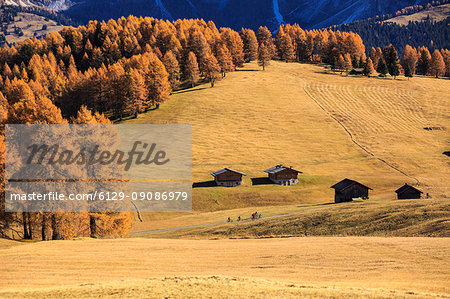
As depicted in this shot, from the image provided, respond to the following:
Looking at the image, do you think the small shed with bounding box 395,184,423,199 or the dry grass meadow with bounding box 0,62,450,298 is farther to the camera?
the small shed with bounding box 395,184,423,199

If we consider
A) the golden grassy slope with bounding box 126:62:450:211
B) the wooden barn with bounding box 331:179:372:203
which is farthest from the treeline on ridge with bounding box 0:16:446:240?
the wooden barn with bounding box 331:179:372:203

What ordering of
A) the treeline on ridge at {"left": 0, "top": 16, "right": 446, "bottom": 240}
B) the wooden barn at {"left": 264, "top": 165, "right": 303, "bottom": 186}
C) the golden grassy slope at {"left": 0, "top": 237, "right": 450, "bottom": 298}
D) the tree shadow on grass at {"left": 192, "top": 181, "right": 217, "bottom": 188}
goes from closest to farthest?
the golden grassy slope at {"left": 0, "top": 237, "right": 450, "bottom": 298}, the tree shadow on grass at {"left": 192, "top": 181, "right": 217, "bottom": 188}, the wooden barn at {"left": 264, "top": 165, "right": 303, "bottom": 186}, the treeline on ridge at {"left": 0, "top": 16, "right": 446, "bottom": 240}

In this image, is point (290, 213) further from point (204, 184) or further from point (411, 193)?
point (204, 184)

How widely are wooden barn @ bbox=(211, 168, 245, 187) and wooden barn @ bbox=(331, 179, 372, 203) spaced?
1828 cm

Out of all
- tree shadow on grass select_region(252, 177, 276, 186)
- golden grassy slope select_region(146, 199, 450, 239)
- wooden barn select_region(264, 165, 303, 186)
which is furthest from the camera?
tree shadow on grass select_region(252, 177, 276, 186)

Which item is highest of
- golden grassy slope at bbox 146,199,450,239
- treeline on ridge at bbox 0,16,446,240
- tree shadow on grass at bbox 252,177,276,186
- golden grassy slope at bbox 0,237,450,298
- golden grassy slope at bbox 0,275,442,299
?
treeline on ridge at bbox 0,16,446,240

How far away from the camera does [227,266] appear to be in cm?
2680

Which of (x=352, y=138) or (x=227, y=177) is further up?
(x=352, y=138)

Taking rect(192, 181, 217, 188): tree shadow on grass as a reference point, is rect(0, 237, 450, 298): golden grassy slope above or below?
above

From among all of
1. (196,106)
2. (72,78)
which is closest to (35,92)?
(72,78)

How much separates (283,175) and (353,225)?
38328mm

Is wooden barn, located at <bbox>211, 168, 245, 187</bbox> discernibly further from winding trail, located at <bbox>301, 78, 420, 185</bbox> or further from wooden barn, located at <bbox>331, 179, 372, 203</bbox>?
winding trail, located at <bbox>301, 78, 420, 185</bbox>

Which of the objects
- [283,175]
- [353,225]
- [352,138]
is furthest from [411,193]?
[352,138]

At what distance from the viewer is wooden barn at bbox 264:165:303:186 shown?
7806 cm
